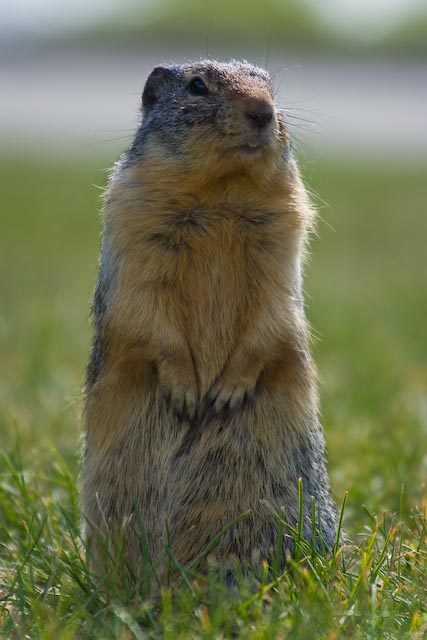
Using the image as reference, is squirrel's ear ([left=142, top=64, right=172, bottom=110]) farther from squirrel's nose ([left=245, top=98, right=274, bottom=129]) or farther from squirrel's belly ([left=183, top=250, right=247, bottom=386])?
squirrel's belly ([left=183, top=250, right=247, bottom=386])

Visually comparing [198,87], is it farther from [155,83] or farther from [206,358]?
[206,358]

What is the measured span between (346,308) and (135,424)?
220 inches

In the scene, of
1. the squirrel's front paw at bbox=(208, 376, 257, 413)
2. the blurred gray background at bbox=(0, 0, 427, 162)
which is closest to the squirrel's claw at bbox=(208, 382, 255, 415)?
the squirrel's front paw at bbox=(208, 376, 257, 413)

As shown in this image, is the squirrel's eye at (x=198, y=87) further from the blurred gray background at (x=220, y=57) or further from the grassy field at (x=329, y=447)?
the blurred gray background at (x=220, y=57)

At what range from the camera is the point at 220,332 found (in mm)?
4008

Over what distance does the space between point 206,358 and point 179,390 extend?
178 millimetres

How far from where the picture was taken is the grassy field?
3.26 metres

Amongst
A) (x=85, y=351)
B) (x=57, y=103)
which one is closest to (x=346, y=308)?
(x=85, y=351)

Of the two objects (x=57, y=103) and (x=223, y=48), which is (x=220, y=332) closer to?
(x=57, y=103)

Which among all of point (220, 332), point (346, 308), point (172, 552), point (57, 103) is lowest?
point (57, 103)

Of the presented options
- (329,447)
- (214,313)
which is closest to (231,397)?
(214,313)

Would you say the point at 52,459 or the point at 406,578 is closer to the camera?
the point at 406,578

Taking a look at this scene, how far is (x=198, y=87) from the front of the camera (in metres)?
4.30

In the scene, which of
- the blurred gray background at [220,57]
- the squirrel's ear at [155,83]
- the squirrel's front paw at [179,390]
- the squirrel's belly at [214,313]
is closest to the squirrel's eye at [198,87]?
the squirrel's ear at [155,83]
